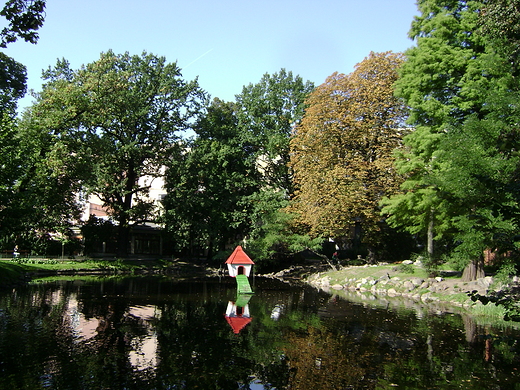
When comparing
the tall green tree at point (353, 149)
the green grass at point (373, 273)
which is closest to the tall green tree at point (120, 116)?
the tall green tree at point (353, 149)

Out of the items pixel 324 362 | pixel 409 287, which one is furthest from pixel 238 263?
pixel 324 362

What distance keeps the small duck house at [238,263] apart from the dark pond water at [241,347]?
18.0 feet

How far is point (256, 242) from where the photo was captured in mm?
38344

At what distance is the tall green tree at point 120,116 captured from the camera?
3175 centimetres

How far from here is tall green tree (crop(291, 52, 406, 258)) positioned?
106ft

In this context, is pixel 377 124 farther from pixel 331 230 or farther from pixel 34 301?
pixel 34 301

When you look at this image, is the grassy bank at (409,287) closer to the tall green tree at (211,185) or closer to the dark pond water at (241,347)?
the dark pond water at (241,347)

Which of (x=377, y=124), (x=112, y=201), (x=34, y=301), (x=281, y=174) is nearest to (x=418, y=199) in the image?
(x=377, y=124)

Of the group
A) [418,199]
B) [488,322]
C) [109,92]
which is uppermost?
[109,92]

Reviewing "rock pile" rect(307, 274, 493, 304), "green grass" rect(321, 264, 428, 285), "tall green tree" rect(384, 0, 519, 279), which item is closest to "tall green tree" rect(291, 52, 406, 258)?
"green grass" rect(321, 264, 428, 285)

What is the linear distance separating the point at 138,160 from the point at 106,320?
2883cm

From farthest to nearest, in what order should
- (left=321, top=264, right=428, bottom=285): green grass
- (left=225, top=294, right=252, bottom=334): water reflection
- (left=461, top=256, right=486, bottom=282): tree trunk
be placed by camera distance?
(left=321, top=264, right=428, bottom=285): green grass
(left=461, top=256, right=486, bottom=282): tree trunk
(left=225, top=294, right=252, bottom=334): water reflection

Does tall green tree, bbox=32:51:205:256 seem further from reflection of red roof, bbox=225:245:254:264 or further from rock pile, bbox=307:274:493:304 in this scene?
rock pile, bbox=307:274:493:304

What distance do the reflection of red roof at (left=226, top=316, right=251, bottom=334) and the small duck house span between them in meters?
8.46
